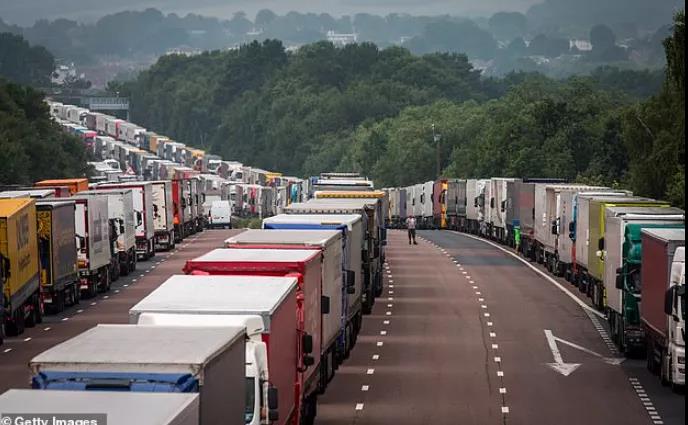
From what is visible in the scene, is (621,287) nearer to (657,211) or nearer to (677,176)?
(657,211)

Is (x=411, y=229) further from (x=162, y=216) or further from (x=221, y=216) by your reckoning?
(x=221, y=216)

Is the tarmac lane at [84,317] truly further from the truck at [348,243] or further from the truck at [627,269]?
the truck at [627,269]

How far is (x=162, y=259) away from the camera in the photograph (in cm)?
7538

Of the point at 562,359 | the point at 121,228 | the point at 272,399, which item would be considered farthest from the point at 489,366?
the point at 121,228

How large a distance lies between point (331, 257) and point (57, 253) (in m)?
18.7

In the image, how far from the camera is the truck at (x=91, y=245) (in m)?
55.4

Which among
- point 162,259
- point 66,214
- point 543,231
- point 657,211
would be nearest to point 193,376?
point 657,211

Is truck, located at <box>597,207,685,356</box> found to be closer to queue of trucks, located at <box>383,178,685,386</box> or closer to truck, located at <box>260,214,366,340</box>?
queue of trucks, located at <box>383,178,685,386</box>

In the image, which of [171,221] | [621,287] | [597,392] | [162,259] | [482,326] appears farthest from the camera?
[171,221]

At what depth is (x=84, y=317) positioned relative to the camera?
1934 inches

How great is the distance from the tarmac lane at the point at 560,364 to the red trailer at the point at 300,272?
12.2 ft

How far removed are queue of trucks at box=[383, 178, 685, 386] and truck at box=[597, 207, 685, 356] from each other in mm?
21

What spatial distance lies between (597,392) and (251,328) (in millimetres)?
13768

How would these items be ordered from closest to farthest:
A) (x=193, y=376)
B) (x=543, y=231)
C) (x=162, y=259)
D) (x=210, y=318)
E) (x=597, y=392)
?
(x=193, y=376) → (x=210, y=318) → (x=597, y=392) → (x=543, y=231) → (x=162, y=259)
